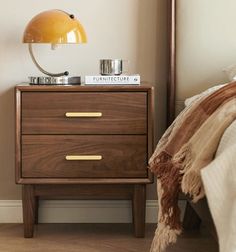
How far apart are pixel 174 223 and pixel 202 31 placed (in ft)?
3.29

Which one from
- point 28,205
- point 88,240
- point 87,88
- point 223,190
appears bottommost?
point 88,240

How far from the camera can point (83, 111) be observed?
2520 millimetres

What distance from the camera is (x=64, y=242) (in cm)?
258

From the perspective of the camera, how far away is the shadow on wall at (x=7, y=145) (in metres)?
2.85

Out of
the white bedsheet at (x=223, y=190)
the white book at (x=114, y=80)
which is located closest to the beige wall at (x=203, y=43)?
the white book at (x=114, y=80)

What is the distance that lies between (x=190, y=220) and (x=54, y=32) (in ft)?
3.21

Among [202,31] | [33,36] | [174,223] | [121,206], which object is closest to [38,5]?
[33,36]

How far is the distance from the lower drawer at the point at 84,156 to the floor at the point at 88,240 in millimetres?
277

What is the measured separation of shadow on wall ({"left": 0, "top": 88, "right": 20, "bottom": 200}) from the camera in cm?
285

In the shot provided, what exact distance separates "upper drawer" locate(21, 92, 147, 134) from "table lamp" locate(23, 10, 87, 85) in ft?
0.39

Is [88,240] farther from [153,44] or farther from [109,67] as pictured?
[153,44]

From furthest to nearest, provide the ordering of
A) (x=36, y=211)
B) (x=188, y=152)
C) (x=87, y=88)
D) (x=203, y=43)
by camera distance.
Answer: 1. (x=36, y=211)
2. (x=203, y=43)
3. (x=87, y=88)
4. (x=188, y=152)

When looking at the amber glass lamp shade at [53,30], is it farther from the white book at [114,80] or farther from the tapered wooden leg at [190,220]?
the tapered wooden leg at [190,220]

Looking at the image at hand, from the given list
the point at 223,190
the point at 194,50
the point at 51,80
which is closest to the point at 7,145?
the point at 51,80
